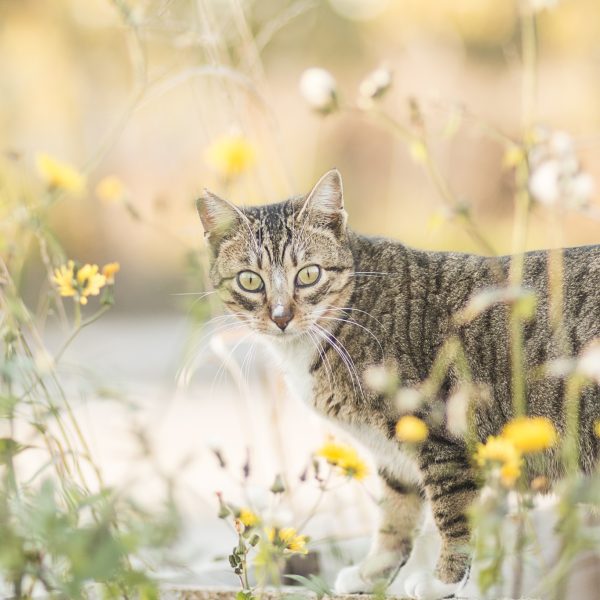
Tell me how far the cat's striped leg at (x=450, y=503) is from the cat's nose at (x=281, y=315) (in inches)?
16.1

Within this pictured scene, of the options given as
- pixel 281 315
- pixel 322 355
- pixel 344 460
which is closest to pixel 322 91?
pixel 281 315

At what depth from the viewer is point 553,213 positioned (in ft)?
6.02

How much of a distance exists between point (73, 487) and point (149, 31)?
1.30 m

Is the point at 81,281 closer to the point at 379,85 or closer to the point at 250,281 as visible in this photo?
the point at 250,281

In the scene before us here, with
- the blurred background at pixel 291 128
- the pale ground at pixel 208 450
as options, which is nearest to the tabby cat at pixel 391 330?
the pale ground at pixel 208 450

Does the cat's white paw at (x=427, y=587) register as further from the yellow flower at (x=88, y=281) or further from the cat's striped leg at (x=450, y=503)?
the yellow flower at (x=88, y=281)

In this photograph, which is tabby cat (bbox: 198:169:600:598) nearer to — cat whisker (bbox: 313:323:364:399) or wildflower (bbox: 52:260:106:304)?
cat whisker (bbox: 313:323:364:399)

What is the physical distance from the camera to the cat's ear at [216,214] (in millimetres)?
2102

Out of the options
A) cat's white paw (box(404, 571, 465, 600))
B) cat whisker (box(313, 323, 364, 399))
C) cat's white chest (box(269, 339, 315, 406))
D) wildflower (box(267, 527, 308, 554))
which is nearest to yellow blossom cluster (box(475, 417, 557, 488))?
wildflower (box(267, 527, 308, 554))

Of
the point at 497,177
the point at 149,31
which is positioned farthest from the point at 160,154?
the point at 149,31

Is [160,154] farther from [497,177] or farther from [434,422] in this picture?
[434,422]

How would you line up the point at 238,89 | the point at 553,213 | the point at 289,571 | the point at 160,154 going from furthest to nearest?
the point at 160,154 → the point at 238,89 → the point at 289,571 → the point at 553,213

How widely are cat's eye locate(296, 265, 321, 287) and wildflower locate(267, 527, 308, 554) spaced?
79 cm

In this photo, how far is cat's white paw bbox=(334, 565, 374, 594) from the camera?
1952 mm
